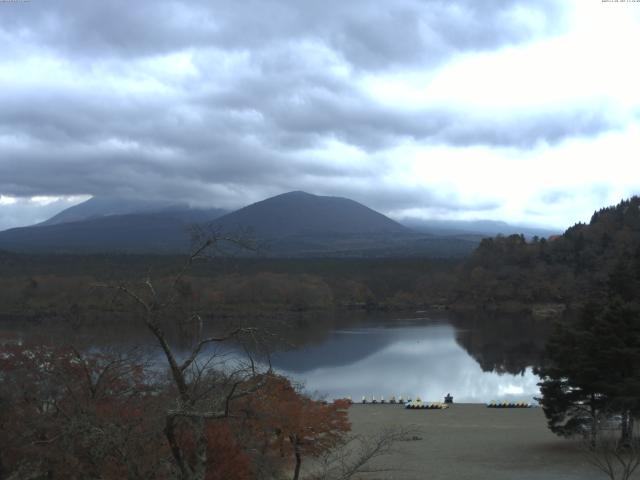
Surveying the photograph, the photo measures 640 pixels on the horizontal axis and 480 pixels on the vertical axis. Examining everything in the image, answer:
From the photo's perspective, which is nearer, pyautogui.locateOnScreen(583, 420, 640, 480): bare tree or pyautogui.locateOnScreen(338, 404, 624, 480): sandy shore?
pyautogui.locateOnScreen(583, 420, 640, 480): bare tree

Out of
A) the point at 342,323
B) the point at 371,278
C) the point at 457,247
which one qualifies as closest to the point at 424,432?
the point at 342,323

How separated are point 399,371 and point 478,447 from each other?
52.5 feet

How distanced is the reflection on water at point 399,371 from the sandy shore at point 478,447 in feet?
12.1

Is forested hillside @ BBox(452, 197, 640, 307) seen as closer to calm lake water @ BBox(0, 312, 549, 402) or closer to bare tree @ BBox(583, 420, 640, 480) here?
calm lake water @ BBox(0, 312, 549, 402)

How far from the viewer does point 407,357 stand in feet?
115

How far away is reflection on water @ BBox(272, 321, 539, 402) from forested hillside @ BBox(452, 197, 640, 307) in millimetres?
26862

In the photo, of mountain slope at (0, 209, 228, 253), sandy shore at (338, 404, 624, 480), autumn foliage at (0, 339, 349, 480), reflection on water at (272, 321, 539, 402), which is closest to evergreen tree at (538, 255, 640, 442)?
sandy shore at (338, 404, 624, 480)

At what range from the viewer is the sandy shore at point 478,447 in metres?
12.4

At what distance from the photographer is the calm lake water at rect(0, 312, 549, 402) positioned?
2569 cm

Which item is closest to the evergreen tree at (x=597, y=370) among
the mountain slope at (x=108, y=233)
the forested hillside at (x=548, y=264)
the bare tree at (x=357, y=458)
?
the bare tree at (x=357, y=458)

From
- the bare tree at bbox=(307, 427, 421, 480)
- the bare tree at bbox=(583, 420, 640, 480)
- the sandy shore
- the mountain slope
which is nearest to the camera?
the bare tree at bbox=(307, 427, 421, 480)

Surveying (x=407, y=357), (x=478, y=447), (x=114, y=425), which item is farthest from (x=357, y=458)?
(x=407, y=357)

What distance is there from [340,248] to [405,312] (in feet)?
324

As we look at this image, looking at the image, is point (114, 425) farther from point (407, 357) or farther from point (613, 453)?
point (407, 357)
